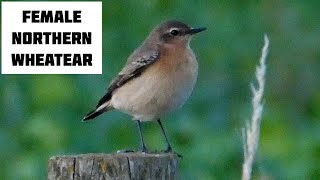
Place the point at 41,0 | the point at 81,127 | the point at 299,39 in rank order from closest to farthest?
the point at 81,127 → the point at 41,0 → the point at 299,39

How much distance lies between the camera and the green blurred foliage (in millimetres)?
10297

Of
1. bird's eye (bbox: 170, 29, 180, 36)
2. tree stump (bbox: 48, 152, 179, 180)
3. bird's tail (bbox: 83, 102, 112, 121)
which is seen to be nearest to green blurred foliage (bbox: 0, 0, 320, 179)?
bird's tail (bbox: 83, 102, 112, 121)

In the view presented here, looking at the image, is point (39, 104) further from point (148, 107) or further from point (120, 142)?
point (148, 107)

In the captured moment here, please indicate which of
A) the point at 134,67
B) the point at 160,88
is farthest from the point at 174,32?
the point at 160,88

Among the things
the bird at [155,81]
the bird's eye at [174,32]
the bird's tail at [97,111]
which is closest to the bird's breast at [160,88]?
the bird at [155,81]

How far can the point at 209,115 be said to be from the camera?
461 inches

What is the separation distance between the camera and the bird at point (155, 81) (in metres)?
9.62

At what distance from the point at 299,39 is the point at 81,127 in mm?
3317

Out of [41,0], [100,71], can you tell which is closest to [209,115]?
[100,71]

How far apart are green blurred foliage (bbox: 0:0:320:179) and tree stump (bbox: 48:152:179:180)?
2.53 m

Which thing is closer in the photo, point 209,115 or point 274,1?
point 209,115

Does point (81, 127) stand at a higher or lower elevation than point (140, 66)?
lower

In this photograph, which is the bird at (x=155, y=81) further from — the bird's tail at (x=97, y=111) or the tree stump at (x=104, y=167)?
the tree stump at (x=104, y=167)

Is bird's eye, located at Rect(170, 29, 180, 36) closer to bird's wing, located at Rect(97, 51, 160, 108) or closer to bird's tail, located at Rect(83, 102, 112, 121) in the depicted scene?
bird's wing, located at Rect(97, 51, 160, 108)
